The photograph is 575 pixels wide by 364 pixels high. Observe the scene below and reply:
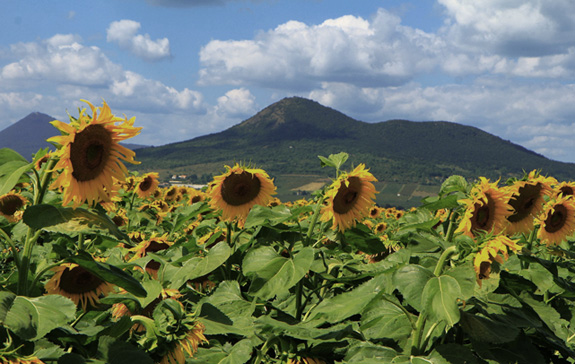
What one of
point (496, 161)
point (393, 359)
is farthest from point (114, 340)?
point (496, 161)

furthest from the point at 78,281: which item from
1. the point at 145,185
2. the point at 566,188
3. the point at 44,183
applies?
the point at 145,185

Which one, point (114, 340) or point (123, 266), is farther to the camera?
point (123, 266)

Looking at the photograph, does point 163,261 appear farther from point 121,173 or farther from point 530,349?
point 530,349

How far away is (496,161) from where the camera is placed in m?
188

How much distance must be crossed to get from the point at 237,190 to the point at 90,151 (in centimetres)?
213

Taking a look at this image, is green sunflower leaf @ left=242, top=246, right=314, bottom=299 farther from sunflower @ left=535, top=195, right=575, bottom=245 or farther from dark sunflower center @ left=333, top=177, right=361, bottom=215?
sunflower @ left=535, top=195, right=575, bottom=245

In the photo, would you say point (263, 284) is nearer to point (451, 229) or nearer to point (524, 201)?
point (451, 229)

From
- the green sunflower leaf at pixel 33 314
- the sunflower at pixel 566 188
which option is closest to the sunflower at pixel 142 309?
the green sunflower leaf at pixel 33 314

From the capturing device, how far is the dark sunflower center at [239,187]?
4734mm

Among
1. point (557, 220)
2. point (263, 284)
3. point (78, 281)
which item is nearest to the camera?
point (78, 281)

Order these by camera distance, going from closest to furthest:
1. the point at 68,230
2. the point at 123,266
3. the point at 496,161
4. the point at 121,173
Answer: the point at 68,230, the point at 121,173, the point at 123,266, the point at 496,161

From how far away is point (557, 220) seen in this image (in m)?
5.56

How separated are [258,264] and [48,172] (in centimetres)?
157

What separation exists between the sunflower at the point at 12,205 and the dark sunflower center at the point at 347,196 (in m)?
4.16
